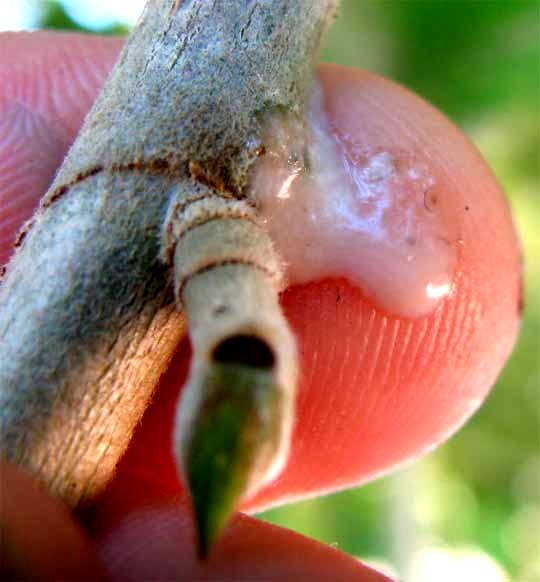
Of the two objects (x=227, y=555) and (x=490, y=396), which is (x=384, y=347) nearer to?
(x=227, y=555)

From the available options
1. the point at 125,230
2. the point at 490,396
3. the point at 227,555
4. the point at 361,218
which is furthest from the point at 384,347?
the point at 490,396

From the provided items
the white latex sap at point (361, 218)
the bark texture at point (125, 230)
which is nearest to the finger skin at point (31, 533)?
the bark texture at point (125, 230)

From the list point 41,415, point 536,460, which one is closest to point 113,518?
point 41,415

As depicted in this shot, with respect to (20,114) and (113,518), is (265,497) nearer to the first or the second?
(113,518)

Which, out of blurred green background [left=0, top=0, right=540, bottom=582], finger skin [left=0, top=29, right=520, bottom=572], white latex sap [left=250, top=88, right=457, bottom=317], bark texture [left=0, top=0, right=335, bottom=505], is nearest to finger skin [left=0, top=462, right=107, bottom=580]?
bark texture [left=0, top=0, right=335, bottom=505]

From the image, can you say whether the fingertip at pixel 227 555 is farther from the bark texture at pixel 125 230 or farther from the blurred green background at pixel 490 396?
the blurred green background at pixel 490 396
